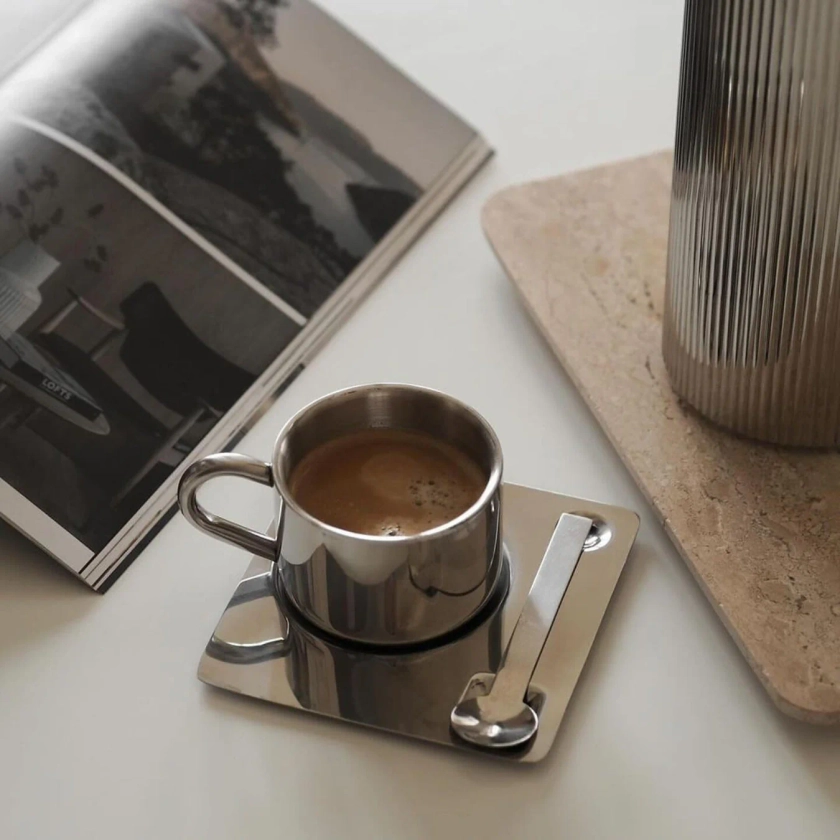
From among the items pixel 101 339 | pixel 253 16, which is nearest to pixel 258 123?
pixel 253 16

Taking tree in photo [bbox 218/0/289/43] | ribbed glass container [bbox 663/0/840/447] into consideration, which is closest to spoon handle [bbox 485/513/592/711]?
ribbed glass container [bbox 663/0/840/447]

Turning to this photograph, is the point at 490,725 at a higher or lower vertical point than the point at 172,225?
lower

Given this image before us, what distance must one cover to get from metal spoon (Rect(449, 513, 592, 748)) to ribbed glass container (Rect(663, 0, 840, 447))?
11 cm

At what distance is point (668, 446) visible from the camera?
60cm

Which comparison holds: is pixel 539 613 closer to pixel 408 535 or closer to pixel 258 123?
pixel 408 535

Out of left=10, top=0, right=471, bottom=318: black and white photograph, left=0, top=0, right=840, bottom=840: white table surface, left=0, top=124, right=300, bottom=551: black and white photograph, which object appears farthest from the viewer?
left=10, top=0, right=471, bottom=318: black and white photograph

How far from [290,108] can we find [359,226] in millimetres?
93

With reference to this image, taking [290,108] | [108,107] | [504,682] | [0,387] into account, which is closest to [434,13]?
[290,108]

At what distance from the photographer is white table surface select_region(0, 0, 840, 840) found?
0.47 m

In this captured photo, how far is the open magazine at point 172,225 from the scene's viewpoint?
588mm

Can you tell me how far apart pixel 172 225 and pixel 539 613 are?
1.03 feet

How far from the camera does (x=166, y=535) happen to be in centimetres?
59

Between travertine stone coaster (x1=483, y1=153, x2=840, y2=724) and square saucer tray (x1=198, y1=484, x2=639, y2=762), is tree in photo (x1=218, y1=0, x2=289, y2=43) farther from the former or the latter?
square saucer tray (x1=198, y1=484, x2=639, y2=762)

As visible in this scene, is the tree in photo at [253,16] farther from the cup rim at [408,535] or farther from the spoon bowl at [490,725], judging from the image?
the spoon bowl at [490,725]
